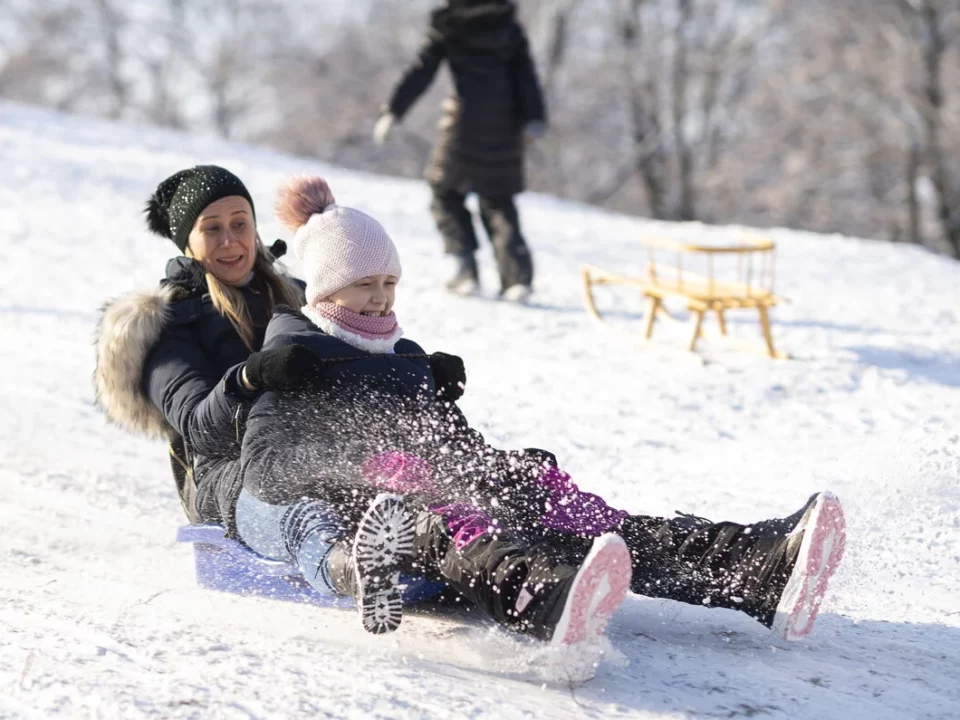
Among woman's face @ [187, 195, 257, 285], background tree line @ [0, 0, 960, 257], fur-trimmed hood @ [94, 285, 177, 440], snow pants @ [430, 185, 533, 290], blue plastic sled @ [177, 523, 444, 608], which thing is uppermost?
background tree line @ [0, 0, 960, 257]

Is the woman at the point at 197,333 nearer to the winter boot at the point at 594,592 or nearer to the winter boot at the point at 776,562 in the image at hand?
the winter boot at the point at 594,592

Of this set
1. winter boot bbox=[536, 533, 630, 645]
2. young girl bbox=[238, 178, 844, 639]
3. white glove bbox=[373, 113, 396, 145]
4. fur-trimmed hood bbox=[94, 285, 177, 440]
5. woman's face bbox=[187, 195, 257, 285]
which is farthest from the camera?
white glove bbox=[373, 113, 396, 145]

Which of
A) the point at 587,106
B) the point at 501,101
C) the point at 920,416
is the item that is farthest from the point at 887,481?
the point at 587,106

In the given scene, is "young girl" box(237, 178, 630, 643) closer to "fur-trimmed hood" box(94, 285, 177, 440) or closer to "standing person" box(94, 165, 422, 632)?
"standing person" box(94, 165, 422, 632)

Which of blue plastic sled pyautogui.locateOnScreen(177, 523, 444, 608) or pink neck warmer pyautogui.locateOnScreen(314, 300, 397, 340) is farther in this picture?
pink neck warmer pyautogui.locateOnScreen(314, 300, 397, 340)

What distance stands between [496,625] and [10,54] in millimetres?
28832

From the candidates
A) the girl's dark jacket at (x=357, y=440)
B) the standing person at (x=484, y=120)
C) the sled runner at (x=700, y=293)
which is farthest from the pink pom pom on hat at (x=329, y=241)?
the standing person at (x=484, y=120)

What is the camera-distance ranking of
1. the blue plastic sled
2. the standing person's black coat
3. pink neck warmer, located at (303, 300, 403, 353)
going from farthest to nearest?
1. the standing person's black coat
2. pink neck warmer, located at (303, 300, 403, 353)
3. the blue plastic sled

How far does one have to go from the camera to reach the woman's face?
304 cm

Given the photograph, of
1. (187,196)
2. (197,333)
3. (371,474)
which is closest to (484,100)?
(187,196)

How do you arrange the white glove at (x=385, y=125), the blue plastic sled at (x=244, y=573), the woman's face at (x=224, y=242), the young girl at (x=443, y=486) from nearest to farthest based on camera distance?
1. the young girl at (x=443, y=486)
2. the blue plastic sled at (x=244, y=573)
3. the woman's face at (x=224, y=242)
4. the white glove at (x=385, y=125)

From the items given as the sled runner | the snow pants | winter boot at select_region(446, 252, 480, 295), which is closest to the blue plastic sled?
A: the sled runner

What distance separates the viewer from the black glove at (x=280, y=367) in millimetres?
2389

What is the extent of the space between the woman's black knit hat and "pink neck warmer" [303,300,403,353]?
1.83 ft
